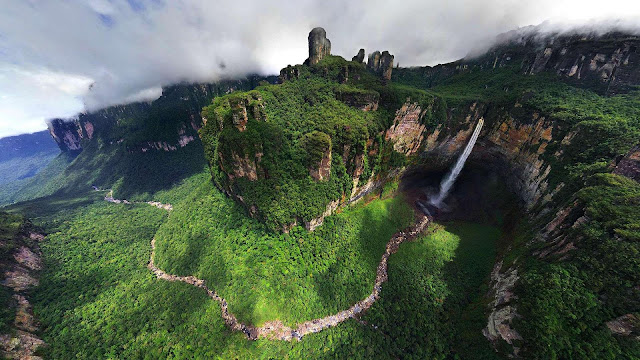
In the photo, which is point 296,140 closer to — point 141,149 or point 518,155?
point 518,155

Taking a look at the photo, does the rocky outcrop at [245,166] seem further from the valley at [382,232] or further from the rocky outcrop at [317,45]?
the rocky outcrop at [317,45]

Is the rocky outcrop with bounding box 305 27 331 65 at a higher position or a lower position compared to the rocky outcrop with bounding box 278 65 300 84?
higher

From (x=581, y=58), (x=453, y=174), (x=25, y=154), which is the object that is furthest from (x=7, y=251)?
(x=25, y=154)

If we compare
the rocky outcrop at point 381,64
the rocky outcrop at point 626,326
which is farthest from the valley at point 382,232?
the rocky outcrop at point 381,64

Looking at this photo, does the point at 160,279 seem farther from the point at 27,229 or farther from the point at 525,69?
the point at 525,69

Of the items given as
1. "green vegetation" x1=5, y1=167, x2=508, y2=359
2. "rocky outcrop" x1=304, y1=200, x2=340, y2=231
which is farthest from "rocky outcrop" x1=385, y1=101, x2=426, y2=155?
"rocky outcrop" x1=304, y1=200, x2=340, y2=231

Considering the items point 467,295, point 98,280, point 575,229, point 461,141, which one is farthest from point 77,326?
point 461,141

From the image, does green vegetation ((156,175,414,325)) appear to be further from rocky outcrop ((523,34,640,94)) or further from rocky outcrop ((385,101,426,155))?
rocky outcrop ((523,34,640,94))
